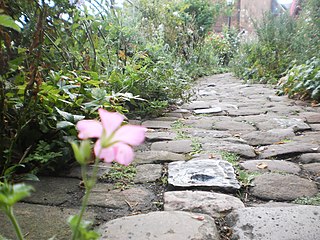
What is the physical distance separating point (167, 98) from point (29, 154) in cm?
221

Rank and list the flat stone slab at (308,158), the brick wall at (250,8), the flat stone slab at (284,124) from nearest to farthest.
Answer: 1. the flat stone slab at (308,158)
2. the flat stone slab at (284,124)
3. the brick wall at (250,8)

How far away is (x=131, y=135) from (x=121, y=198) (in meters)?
1.07

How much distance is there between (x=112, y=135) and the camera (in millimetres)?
329

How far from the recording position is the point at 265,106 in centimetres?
364

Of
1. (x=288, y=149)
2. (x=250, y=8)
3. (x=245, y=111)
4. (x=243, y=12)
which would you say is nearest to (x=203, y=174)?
(x=288, y=149)

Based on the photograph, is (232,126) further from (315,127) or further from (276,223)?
(276,223)

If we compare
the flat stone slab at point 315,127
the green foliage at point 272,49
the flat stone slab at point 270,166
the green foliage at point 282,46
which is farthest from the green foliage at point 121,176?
the green foliage at point 272,49

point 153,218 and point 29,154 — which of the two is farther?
point 29,154

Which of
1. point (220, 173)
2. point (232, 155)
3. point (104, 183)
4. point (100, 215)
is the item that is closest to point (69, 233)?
point (100, 215)

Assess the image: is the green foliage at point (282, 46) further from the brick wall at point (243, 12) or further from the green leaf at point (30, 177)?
the brick wall at point (243, 12)

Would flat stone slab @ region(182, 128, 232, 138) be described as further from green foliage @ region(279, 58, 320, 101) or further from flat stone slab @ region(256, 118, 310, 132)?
green foliage @ region(279, 58, 320, 101)

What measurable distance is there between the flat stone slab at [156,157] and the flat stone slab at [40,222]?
66 cm

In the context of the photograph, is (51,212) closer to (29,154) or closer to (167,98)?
(29,154)

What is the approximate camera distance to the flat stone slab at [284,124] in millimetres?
2543
